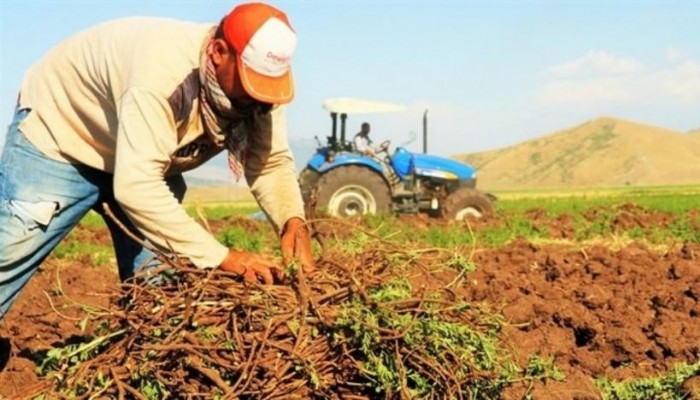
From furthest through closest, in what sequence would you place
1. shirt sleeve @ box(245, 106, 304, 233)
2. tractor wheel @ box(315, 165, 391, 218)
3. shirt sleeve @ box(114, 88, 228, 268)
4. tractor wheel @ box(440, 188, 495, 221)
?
tractor wheel @ box(440, 188, 495, 221) < tractor wheel @ box(315, 165, 391, 218) < shirt sleeve @ box(245, 106, 304, 233) < shirt sleeve @ box(114, 88, 228, 268)

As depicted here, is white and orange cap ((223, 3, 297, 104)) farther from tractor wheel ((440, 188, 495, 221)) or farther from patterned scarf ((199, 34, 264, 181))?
tractor wheel ((440, 188, 495, 221))

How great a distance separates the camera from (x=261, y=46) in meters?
3.98

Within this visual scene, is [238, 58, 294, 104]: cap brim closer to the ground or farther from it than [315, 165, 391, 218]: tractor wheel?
farther from it

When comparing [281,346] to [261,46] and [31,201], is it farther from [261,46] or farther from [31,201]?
[31,201]

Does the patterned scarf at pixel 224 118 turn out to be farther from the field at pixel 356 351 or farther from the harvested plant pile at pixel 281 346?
the harvested plant pile at pixel 281 346

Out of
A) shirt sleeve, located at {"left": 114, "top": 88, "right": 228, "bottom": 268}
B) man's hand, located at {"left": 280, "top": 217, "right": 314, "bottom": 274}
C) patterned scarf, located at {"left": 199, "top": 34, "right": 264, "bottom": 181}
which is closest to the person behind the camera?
shirt sleeve, located at {"left": 114, "top": 88, "right": 228, "bottom": 268}

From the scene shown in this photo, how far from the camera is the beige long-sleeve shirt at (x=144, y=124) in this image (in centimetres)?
406

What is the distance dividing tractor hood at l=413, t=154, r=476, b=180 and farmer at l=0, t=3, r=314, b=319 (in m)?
14.2

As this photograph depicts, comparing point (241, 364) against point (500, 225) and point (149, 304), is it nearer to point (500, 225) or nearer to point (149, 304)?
point (149, 304)

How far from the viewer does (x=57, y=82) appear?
4.64 meters

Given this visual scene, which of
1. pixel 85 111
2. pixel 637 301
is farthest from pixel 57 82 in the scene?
pixel 637 301

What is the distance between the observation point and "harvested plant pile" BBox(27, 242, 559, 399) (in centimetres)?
392

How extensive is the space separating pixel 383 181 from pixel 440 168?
6.08 ft

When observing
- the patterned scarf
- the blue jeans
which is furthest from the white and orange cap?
the blue jeans
